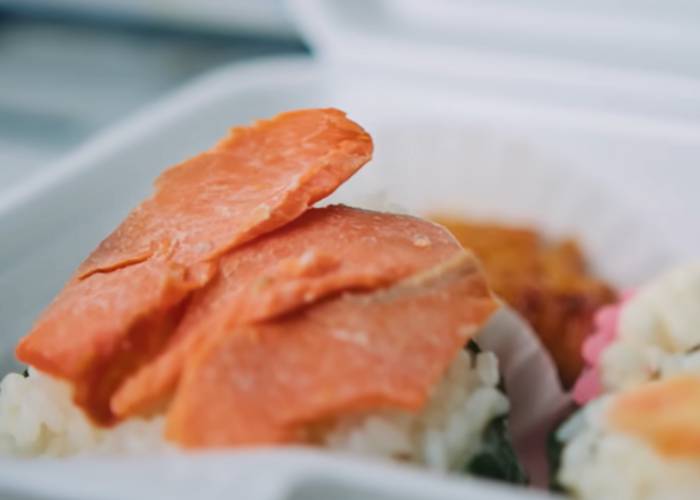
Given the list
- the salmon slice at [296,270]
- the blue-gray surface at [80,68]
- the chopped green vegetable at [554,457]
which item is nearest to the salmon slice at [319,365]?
the salmon slice at [296,270]

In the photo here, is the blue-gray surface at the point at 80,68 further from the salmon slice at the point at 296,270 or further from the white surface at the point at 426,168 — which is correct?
the salmon slice at the point at 296,270

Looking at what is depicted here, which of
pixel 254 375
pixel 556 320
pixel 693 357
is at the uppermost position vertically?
pixel 254 375

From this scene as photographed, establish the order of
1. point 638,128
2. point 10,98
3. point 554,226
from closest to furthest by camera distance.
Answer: point 638,128, point 554,226, point 10,98

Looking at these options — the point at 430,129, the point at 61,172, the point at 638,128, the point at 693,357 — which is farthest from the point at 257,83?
the point at 693,357

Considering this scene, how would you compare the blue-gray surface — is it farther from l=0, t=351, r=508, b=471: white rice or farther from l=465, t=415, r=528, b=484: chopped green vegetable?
l=465, t=415, r=528, b=484: chopped green vegetable

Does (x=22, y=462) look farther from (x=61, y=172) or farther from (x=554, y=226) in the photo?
(x=554, y=226)

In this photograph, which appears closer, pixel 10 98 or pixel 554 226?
pixel 554 226

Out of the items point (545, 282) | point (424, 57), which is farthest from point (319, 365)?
point (424, 57)

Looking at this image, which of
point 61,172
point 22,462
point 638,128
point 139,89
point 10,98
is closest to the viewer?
point 22,462
